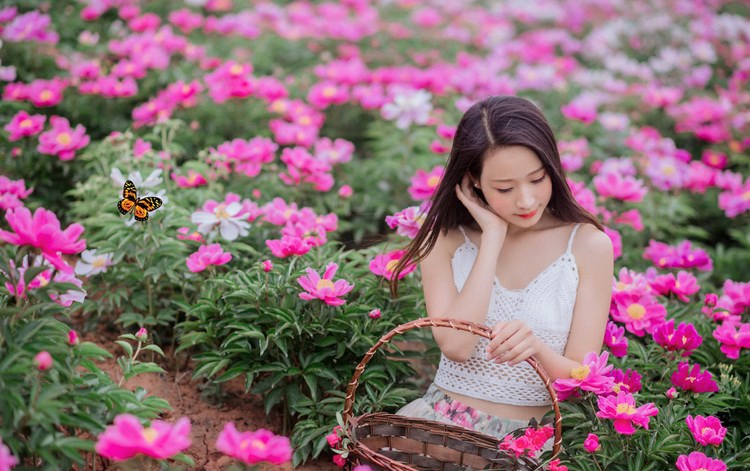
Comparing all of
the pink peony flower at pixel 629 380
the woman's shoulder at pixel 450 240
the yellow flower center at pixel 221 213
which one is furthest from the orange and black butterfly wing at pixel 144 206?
the pink peony flower at pixel 629 380

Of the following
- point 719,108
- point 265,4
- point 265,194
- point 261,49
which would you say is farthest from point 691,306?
point 265,4

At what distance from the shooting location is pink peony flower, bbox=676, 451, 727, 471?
1.97 m

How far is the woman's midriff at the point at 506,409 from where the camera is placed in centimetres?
233

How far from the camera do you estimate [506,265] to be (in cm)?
244

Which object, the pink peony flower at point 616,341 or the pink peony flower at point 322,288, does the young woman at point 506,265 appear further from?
the pink peony flower at point 322,288

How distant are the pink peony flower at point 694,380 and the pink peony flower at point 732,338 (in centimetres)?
27

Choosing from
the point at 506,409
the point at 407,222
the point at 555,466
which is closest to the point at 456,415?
the point at 506,409

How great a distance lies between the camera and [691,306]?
9.42 feet

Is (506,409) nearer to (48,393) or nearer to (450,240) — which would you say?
(450,240)

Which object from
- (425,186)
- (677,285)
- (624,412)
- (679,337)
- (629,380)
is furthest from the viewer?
(425,186)

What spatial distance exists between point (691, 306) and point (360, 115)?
100 inches

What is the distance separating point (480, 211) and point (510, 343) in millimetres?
474

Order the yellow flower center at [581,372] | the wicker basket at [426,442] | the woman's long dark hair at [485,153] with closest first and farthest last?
the yellow flower center at [581,372]
the wicker basket at [426,442]
the woman's long dark hair at [485,153]

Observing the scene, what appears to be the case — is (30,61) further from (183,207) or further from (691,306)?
(691,306)
